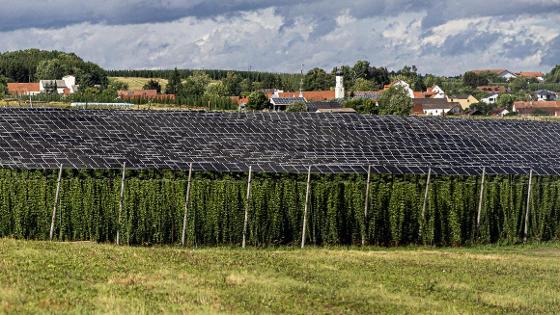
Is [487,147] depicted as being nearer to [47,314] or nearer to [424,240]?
[424,240]

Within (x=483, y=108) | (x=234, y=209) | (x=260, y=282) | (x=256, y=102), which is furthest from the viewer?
(x=483, y=108)

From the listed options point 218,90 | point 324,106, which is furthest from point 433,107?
point 218,90

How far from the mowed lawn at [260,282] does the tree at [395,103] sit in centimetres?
9143

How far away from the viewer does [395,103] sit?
125m

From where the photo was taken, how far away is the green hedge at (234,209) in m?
29.9

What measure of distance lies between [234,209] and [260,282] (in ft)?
33.7

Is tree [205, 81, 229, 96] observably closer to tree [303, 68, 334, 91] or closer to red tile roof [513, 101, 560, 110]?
tree [303, 68, 334, 91]

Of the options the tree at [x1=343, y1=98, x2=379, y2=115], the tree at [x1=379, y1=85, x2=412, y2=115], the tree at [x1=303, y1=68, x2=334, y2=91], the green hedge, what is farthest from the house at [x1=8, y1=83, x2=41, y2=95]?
the green hedge

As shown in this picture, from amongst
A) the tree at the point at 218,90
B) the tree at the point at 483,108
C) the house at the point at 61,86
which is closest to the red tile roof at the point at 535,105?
the tree at the point at 483,108

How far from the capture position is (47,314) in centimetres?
1616

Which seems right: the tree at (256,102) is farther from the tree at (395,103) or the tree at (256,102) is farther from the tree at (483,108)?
the tree at (483,108)

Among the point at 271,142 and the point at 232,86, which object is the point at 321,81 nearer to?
the point at 232,86

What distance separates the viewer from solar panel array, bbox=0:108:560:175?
31734 millimetres

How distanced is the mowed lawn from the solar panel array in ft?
20.2
